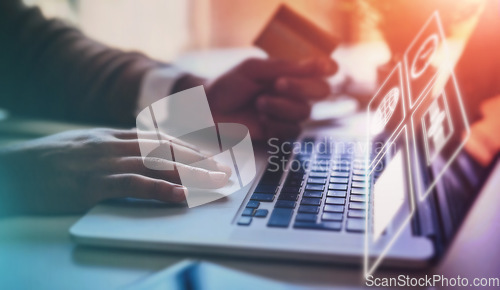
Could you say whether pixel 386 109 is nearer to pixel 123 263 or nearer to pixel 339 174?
pixel 339 174

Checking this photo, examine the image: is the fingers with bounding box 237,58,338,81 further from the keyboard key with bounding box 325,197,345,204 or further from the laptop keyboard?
the keyboard key with bounding box 325,197,345,204

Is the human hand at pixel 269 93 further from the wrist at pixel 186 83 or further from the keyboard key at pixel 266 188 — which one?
the keyboard key at pixel 266 188

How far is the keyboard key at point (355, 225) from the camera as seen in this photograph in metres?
0.39

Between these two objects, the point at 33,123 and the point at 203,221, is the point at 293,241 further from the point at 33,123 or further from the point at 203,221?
the point at 33,123

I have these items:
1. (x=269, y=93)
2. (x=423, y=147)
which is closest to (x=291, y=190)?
(x=423, y=147)

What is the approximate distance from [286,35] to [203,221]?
410 millimetres

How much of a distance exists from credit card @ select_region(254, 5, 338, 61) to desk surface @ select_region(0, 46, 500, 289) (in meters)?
0.37

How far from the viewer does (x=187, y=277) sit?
0.36 meters

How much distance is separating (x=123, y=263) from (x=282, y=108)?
460 millimetres

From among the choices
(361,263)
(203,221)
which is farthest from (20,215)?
(361,263)

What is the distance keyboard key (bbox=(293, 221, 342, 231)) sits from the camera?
1.28 feet

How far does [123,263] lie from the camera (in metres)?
0.38

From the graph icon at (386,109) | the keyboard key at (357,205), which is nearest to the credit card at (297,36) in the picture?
the graph icon at (386,109)
